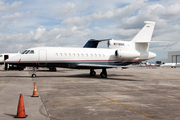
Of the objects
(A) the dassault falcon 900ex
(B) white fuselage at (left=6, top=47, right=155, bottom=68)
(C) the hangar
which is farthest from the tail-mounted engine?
(C) the hangar

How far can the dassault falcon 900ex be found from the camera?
20.1 meters

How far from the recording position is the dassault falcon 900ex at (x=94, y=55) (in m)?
20.1

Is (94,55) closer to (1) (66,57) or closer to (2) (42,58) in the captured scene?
(1) (66,57)

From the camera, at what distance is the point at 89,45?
1241 inches

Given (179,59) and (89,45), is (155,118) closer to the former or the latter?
(89,45)

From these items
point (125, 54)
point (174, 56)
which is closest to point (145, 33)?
point (125, 54)

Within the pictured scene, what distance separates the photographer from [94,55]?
22.2 m

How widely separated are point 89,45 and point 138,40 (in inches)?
381

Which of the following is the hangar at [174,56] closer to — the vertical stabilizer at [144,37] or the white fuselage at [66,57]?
the vertical stabilizer at [144,37]

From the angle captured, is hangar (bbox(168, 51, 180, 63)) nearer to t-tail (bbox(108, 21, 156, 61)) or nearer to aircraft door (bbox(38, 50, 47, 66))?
t-tail (bbox(108, 21, 156, 61))

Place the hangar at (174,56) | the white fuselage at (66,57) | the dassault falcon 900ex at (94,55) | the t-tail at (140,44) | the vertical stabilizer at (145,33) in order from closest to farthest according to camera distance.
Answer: the white fuselage at (66,57) → the dassault falcon 900ex at (94,55) → the t-tail at (140,44) → the vertical stabilizer at (145,33) → the hangar at (174,56)

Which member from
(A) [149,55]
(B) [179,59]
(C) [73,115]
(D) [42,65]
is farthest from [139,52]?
(B) [179,59]

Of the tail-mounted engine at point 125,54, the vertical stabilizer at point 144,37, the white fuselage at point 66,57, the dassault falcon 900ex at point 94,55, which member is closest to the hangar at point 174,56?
the vertical stabilizer at point 144,37

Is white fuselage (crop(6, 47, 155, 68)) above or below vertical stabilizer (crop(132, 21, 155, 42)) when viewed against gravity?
below
